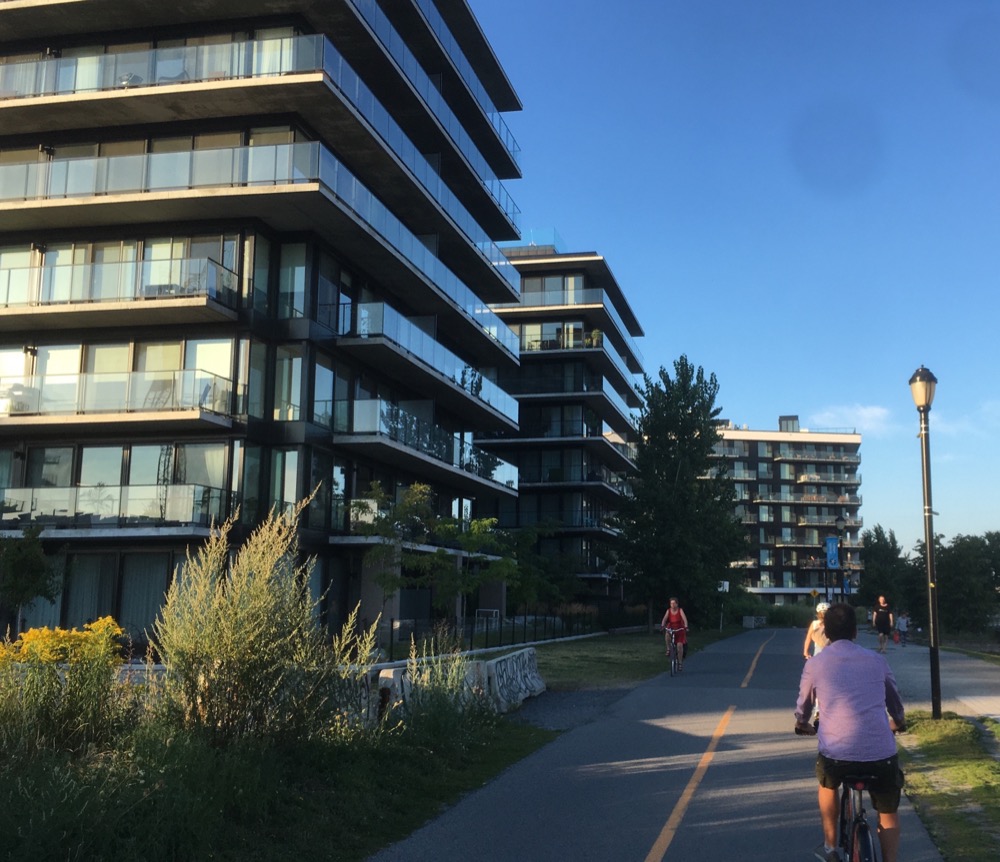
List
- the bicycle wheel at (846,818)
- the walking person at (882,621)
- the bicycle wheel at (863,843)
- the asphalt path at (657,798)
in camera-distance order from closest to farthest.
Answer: the bicycle wheel at (863,843) < the bicycle wheel at (846,818) < the asphalt path at (657,798) < the walking person at (882,621)

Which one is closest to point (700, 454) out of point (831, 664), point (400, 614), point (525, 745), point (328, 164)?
point (400, 614)

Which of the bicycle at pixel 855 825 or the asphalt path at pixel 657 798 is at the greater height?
the bicycle at pixel 855 825

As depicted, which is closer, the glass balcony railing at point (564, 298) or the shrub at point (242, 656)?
the shrub at point (242, 656)

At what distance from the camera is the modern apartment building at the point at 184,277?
2683 cm

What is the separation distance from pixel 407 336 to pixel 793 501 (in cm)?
10175

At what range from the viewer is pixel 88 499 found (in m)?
26.8

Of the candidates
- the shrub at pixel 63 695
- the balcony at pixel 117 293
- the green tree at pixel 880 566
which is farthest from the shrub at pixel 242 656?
the green tree at pixel 880 566

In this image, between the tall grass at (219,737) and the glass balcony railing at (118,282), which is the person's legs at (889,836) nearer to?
the tall grass at (219,737)

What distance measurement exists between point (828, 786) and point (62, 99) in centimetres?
2757

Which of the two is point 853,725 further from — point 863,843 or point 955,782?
point 955,782

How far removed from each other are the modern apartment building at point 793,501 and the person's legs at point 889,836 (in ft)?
390

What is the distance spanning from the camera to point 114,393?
89.4 ft

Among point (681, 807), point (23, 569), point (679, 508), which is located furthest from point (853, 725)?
point (679, 508)

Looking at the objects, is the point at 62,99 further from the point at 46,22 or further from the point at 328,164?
the point at 328,164
